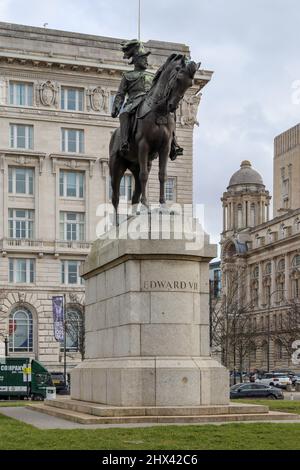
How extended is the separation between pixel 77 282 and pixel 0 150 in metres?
13.5

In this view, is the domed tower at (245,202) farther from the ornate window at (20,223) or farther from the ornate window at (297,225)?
the ornate window at (20,223)

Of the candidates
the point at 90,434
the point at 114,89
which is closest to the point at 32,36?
the point at 114,89

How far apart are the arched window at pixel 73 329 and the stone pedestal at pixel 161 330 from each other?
5570 cm

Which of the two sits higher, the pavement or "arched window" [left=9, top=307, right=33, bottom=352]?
"arched window" [left=9, top=307, right=33, bottom=352]

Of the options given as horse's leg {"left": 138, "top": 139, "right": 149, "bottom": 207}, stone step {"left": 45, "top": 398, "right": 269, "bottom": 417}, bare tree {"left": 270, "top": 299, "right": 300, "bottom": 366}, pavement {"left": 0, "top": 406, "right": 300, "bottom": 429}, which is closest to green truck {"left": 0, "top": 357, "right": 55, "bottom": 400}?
pavement {"left": 0, "top": 406, "right": 300, "bottom": 429}

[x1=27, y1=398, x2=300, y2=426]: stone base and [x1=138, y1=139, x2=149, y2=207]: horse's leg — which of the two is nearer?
[x1=27, y1=398, x2=300, y2=426]: stone base

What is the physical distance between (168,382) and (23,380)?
1572 inches

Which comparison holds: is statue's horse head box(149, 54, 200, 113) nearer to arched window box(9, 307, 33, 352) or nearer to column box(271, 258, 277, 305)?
arched window box(9, 307, 33, 352)

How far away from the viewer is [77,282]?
8275cm

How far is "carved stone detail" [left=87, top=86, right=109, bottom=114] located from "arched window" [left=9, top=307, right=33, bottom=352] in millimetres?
19466

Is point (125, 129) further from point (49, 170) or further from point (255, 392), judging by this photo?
point (49, 170)

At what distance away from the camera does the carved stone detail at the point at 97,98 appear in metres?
84.6

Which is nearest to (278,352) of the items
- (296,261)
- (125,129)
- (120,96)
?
(296,261)

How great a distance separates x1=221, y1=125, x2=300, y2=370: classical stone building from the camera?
12800 centimetres
